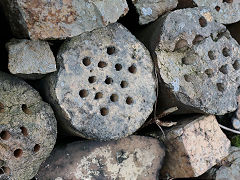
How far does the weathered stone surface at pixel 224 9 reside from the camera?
7.56 ft

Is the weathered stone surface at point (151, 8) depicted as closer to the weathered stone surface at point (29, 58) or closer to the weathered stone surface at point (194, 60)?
the weathered stone surface at point (194, 60)

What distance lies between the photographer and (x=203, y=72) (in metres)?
2.14

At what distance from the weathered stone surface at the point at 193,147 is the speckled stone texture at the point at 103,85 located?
309 millimetres

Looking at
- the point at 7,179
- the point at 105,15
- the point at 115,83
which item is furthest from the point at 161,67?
the point at 7,179

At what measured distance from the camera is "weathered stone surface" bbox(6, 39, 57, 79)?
1.72 m

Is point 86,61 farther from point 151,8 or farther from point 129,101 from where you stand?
point 151,8

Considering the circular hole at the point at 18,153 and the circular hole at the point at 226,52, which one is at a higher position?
the circular hole at the point at 226,52

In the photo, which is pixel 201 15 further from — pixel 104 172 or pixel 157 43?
pixel 104 172

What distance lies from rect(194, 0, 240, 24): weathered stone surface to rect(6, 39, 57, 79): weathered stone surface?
989 mm

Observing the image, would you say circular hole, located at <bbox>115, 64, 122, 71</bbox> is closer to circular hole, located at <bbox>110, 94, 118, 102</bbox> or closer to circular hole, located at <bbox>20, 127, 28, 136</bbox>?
circular hole, located at <bbox>110, 94, 118, 102</bbox>

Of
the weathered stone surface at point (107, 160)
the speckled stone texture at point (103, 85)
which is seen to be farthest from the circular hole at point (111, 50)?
the weathered stone surface at point (107, 160)

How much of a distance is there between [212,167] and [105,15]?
124 centimetres

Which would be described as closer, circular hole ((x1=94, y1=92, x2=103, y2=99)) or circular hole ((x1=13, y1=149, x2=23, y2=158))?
circular hole ((x1=13, y1=149, x2=23, y2=158))

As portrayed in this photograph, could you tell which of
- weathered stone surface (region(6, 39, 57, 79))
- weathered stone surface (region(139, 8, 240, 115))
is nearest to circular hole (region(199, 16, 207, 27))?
weathered stone surface (region(139, 8, 240, 115))
